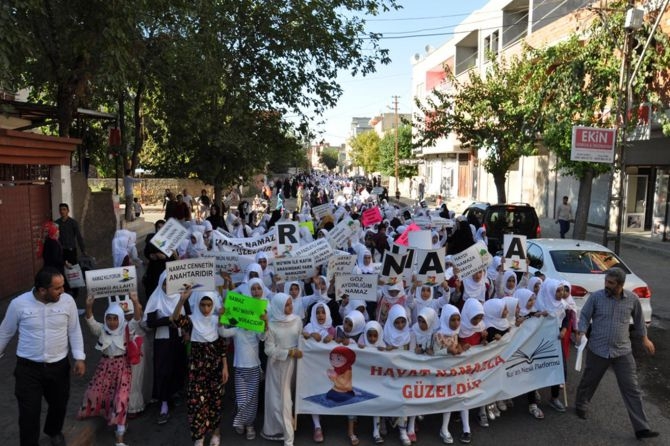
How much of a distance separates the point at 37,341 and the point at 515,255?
630 cm

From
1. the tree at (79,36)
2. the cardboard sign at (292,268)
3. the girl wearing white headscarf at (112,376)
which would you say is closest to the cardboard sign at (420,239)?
the cardboard sign at (292,268)

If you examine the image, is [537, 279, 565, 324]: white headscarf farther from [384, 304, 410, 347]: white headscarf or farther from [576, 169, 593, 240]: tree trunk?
[576, 169, 593, 240]: tree trunk

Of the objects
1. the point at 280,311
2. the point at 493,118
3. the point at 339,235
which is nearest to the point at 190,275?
the point at 280,311

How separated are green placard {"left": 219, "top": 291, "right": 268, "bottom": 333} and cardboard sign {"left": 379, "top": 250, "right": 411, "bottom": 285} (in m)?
2.27

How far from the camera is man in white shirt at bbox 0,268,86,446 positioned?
4707 mm

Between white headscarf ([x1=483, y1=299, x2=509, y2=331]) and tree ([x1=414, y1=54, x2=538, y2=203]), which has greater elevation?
tree ([x1=414, y1=54, x2=538, y2=203])

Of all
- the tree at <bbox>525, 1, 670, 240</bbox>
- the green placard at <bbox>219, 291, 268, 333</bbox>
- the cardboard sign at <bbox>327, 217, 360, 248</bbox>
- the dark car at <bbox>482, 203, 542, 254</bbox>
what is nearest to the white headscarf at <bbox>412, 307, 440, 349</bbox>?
the green placard at <bbox>219, 291, 268, 333</bbox>

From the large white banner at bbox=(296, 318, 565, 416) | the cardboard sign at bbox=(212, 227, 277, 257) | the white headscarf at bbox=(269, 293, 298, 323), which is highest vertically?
the cardboard sign at bbox=(212, 227, 277, 257)

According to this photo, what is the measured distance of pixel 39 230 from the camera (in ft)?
38.4

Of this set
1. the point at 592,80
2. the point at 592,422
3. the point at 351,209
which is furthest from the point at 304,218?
the point at 592,422

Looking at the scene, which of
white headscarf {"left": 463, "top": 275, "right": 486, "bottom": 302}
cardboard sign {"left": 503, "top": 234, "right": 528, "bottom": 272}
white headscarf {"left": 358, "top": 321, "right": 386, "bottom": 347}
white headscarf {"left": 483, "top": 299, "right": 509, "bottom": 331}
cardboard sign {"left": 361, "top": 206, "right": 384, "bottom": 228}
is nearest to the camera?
white headscarf {"left": 358, "top": 321, "right": 386, "bottom": 347}

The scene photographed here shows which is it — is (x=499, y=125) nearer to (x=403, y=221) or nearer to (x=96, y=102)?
(x=403, y=221)

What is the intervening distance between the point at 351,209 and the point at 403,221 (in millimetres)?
3965

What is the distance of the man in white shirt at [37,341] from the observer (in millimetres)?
4707
